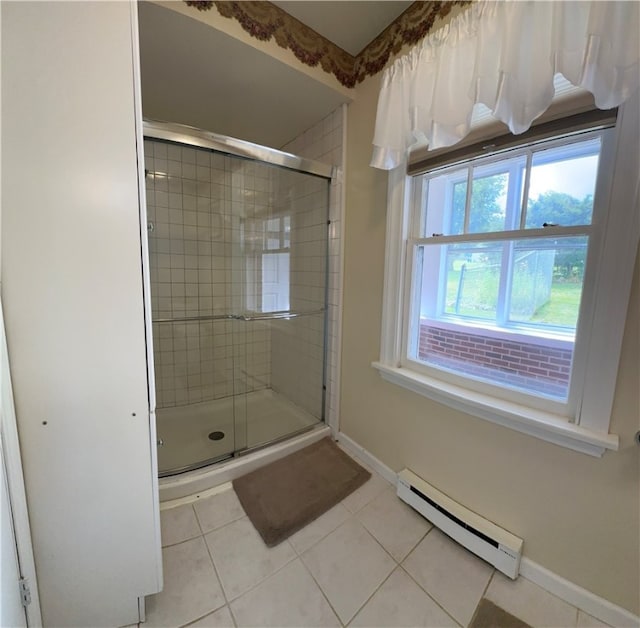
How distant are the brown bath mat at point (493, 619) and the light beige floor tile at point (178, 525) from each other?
1.18 m

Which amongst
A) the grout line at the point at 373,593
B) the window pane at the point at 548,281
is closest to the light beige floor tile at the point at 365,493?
the grout line at the point at 373,593

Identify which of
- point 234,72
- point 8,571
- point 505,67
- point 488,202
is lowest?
point 8,571

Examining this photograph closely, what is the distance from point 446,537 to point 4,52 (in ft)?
7.43

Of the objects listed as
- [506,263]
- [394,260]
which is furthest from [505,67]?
[394,260]

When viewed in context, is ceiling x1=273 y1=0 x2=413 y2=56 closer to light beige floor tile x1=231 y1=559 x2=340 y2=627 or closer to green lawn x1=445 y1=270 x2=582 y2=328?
green lawn x1=445 y1=270 x2=582 y2=328

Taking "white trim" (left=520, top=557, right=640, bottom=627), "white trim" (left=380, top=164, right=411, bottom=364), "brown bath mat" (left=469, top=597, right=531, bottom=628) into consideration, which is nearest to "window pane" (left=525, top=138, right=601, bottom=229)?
"white trim" (left=380, top=164, right=411, bottom=364)

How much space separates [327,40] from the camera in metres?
1.53

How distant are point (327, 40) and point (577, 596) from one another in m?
2.81

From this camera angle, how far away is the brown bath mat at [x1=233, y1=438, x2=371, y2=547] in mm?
1317

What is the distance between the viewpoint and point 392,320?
1.56 m

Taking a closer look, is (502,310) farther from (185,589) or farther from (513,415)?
(185,589)

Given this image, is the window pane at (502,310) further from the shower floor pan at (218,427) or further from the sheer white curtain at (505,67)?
the shower floor pan at (218,427)

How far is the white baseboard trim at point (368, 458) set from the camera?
1.60m

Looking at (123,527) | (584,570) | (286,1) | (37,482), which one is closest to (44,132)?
(37,482)
